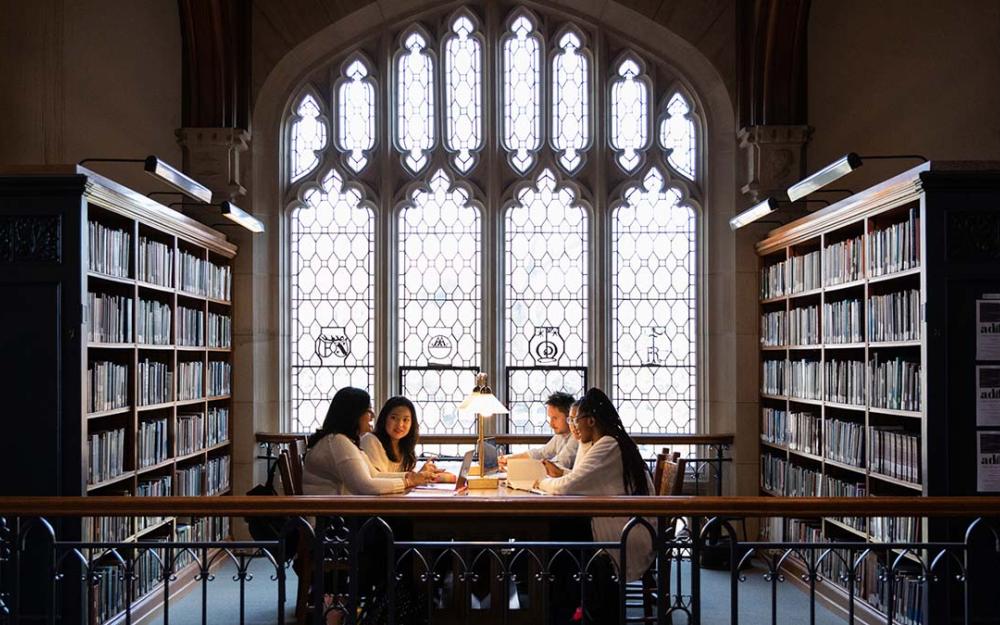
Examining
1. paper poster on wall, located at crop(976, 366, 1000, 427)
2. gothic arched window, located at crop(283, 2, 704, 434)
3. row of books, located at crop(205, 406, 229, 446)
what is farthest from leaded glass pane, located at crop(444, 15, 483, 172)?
paper poster on wall, located at crop(976, 366, 1000, 427)

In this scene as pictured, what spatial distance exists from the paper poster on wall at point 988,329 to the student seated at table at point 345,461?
285 cm

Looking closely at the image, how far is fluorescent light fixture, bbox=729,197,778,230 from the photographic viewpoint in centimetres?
623

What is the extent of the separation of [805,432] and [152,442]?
4134 millimetres

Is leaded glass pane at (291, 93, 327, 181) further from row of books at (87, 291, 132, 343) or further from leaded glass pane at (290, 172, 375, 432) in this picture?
row of books at (87, 291, 132, 343)


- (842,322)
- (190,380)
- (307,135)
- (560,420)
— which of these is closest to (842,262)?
(842,322)

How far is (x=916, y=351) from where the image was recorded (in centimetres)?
536

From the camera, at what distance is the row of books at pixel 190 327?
254 inches

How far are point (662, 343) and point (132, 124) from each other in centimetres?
429

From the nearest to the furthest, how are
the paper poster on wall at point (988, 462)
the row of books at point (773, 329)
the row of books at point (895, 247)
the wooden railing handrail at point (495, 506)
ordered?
the wooden railing handrail at point (495, 506) < the paper poster on wall at point (988, 462) < the row of books at point (895, 247) < the row of books at point (773, 329)

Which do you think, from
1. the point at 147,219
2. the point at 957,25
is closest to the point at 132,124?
the point at 147,219

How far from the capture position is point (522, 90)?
8.10 meters

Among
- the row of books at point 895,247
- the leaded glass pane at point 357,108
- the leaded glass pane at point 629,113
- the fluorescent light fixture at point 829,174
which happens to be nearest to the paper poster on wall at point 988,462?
the row of books at point 895,247

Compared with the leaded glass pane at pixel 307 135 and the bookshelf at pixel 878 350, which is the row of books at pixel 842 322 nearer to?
the bookshelf at pixel 878 350

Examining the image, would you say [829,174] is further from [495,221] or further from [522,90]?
[522,90]
